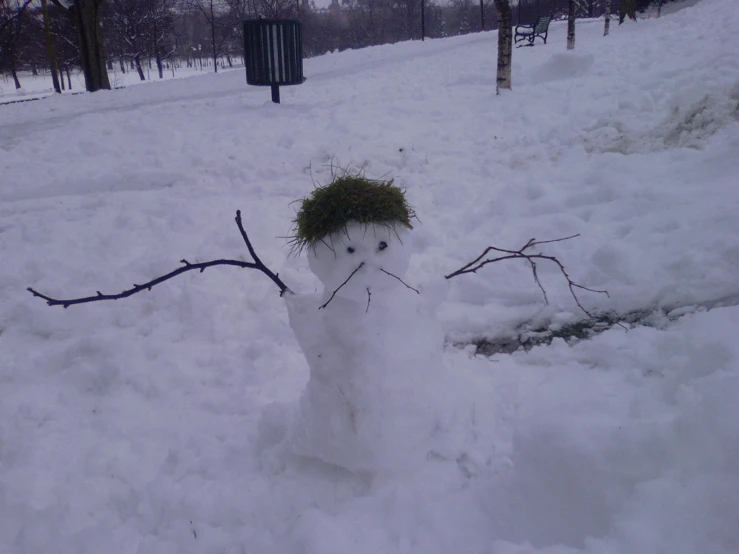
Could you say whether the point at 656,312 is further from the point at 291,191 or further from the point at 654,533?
the point at 291,191

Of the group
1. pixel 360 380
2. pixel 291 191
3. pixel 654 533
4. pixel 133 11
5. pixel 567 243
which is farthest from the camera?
pixel 133 11

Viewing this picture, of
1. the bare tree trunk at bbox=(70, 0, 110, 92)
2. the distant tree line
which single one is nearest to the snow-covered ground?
the distant tree line

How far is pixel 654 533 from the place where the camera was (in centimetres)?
191

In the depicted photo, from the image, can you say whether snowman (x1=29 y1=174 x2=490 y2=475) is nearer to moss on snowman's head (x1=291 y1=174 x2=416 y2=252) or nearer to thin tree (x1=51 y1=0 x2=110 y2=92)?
moss on snowman's head (x1=291 y1=174 x2=416 y2=252)

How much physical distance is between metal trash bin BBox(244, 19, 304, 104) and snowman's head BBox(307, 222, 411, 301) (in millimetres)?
8093

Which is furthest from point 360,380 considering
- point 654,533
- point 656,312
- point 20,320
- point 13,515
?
point 20,320

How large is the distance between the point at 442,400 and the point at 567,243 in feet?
7.66

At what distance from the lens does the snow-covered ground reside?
2193 millimetres

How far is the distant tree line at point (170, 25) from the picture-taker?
16.6 meters

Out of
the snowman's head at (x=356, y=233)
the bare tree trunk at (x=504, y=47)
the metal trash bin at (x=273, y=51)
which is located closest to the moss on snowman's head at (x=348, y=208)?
the snowman's head at (x=356, y=233)

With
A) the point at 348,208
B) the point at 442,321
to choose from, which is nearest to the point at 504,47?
the point at 442,321

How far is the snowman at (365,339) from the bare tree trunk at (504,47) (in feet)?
23.7

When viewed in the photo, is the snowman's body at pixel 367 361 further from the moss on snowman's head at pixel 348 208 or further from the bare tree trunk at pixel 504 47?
the bare tree trunk at pixel 504 47

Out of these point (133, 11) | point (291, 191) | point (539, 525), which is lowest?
point (539, 525)
